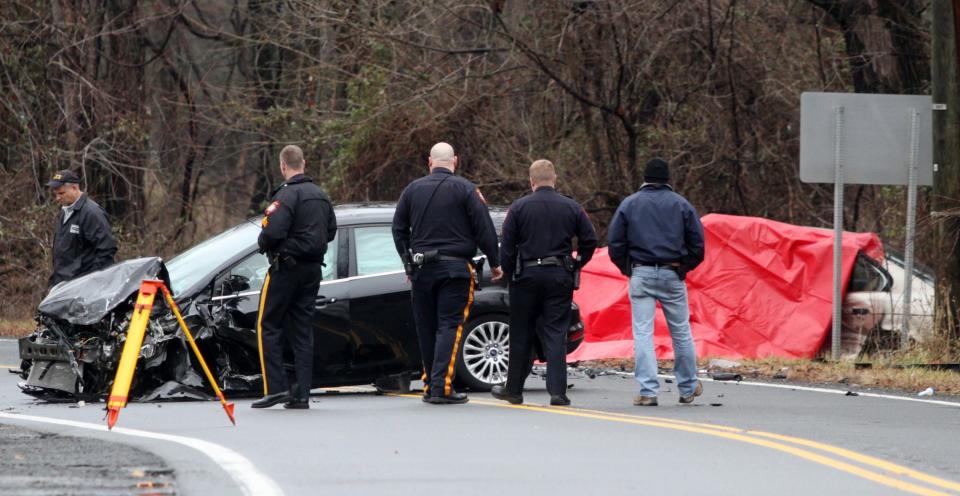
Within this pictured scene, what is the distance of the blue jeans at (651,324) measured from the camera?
11602mm

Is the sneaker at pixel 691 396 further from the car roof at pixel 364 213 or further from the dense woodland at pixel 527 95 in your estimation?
the dense woodland at pixel 527 95

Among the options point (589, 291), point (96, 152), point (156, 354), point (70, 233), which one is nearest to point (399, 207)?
point (156, 354)

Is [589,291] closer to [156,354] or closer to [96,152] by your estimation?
[156,354]

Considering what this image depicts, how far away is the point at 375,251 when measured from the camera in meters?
12.5

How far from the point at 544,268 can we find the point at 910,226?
5.36 meters

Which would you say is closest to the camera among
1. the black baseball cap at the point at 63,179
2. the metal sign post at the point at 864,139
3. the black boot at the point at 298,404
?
the black boot at the point at 298,404

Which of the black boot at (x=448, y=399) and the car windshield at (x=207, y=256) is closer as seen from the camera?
the black boot at (x=448, y=399)

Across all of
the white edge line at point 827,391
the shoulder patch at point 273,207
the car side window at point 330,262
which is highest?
the shoulder patch at point 273,207

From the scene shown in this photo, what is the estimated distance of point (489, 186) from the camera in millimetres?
23109

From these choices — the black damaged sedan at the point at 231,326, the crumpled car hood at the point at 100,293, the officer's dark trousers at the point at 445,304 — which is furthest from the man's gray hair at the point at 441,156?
the crumpled car hood at the point at 100,293

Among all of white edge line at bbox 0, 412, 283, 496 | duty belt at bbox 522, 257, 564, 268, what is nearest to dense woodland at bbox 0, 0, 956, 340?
duty belt at bbox 522, 257, 564, 268

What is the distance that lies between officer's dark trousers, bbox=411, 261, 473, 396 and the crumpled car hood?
1932 mm

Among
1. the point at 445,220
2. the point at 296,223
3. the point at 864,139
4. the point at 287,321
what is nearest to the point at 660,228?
the point at 445,220

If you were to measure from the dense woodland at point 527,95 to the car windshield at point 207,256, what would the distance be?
982 cm
